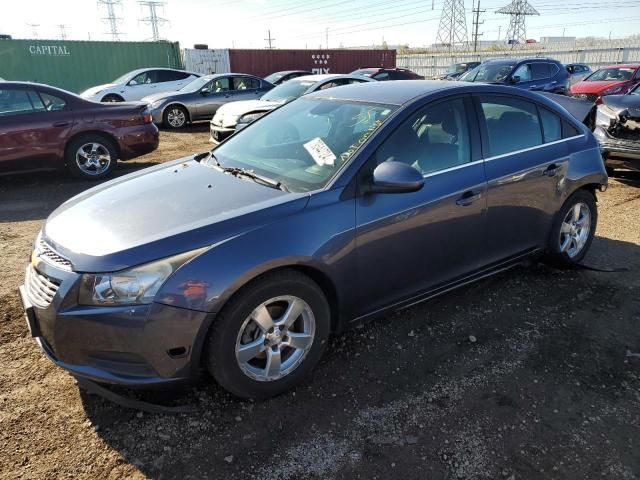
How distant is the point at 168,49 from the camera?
77.1 feet

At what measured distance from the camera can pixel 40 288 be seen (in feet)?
8.23

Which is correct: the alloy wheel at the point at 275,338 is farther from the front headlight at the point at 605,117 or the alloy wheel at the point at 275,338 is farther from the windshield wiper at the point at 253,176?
the front headlight at the point at 605,117

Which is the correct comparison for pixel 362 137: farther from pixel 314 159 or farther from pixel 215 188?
pixel 215 188


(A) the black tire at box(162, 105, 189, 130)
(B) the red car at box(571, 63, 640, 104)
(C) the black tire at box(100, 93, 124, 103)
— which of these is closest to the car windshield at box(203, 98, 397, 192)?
(A) the black tire at box(162, 105, 189, 130)

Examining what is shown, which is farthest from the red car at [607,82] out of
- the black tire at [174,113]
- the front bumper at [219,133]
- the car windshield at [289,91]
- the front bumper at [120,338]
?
the front bumper at [120,338]

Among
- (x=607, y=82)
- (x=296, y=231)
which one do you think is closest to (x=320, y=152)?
(x=296, y=231)

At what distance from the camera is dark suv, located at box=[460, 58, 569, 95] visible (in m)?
12.7

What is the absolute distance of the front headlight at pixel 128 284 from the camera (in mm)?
2281

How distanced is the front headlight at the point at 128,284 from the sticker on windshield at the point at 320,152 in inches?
46.0

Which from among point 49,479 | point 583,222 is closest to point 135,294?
point 49,479

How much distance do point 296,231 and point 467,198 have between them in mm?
A: 1325

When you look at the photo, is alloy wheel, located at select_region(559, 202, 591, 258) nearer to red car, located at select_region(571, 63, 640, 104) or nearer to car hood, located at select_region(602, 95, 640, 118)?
car hood, located at select_region(602, 95, 640, 118)

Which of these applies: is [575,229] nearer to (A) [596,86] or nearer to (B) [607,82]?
(A) [596,86]

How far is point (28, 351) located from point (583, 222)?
4.40 metres
